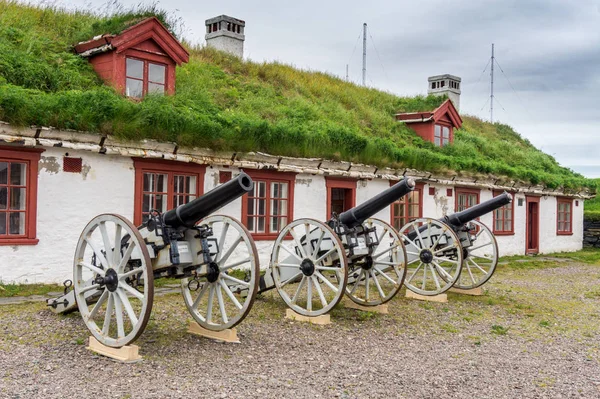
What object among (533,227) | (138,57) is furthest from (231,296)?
(533,227)

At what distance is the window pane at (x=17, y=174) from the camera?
330 inches

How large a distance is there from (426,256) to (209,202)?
4783 millimetres

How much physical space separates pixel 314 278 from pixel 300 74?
1163 cm

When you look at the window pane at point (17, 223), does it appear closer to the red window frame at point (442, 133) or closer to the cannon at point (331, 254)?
the cannon at point (331, 254)

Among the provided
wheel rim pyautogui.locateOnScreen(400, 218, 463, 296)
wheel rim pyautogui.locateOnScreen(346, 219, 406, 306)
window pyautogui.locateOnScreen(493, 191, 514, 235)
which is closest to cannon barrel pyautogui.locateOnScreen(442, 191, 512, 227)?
wheel rim pyautogui.locateOnScreen(400, 218, 463, 296)

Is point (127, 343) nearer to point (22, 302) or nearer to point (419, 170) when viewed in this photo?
point (22, 302)

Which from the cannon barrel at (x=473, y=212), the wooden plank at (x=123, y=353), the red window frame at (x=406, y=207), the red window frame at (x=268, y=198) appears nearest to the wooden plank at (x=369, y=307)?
the cannon barrel at (x=473, y=212)

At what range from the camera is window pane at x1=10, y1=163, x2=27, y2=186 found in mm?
8391

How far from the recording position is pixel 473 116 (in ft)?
83.1

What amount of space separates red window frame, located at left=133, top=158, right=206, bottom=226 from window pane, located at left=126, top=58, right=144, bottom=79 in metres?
2.05

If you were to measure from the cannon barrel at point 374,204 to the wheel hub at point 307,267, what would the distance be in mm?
764

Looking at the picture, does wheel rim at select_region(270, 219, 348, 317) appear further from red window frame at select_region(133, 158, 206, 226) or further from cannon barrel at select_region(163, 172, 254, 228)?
red window frame at select_region(133, 158, 206, 226)

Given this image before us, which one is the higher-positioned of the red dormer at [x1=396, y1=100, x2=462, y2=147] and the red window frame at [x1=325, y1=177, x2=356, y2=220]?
the red dormer at [x1=396, y1=100, x2=462, y2=147]

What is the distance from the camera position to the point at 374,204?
24.6ft
